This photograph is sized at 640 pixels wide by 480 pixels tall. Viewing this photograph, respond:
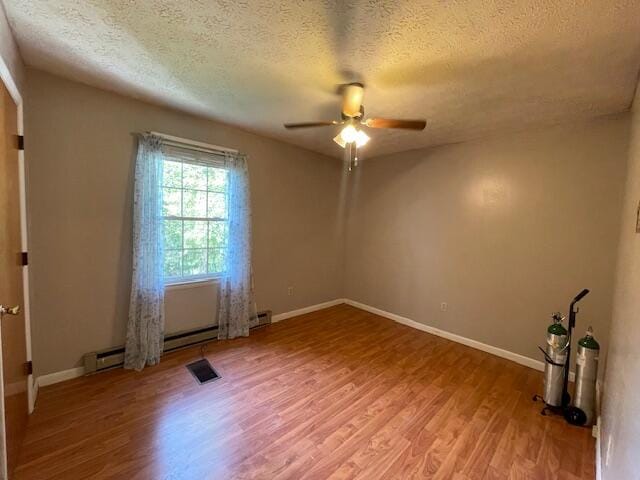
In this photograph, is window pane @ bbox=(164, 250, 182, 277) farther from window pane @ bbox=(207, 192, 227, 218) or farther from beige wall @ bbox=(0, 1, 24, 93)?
beige wall @ bbox=(0, 1, 24, 93)

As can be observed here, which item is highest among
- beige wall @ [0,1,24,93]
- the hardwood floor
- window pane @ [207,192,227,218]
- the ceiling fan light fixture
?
beige wall @ [0,1,24,93]

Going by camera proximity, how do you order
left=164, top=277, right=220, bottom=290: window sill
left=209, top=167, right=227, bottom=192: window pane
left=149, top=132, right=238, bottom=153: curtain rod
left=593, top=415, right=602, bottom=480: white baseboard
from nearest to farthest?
left=593, top=415, right=602, bottom=480: white baseboard
left=149, top=132, right=238, bottom=153: curtain rod
left=164, top=277, right=220, bottom=290: window sill
left=209, top=167, right=227, bottom=192: window pane

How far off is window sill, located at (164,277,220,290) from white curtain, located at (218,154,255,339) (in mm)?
112

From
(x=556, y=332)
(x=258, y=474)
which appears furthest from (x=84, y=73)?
(x=556, y=332)

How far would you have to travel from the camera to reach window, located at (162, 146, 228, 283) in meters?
2.82

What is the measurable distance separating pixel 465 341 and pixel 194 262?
340cm

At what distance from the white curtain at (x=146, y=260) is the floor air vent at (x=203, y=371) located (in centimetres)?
39

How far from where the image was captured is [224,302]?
10.7 feet

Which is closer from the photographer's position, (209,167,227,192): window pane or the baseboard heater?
the baseboard heater

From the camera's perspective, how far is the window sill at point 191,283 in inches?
113

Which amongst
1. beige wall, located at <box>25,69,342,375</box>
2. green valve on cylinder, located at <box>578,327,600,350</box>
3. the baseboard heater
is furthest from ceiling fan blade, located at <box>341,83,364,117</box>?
the baseboard heater

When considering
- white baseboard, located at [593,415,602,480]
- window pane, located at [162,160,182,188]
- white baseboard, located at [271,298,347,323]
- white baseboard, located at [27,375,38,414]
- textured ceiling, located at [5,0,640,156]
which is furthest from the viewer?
white baseboard, located at [271,298,347,323]

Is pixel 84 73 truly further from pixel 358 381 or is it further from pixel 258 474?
pixel 358 381

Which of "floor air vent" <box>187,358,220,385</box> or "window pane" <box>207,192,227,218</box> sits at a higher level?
"window pane" <box>207,192,227,218</box>
